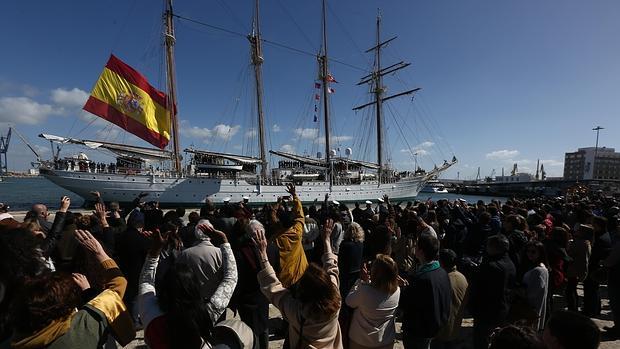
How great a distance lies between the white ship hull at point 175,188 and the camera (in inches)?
1062

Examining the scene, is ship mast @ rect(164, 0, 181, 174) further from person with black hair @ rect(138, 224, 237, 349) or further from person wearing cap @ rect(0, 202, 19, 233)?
person with black hair @ rect(138, 224, 237, 349)

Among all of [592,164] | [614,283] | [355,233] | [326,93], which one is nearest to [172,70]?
[326,93]

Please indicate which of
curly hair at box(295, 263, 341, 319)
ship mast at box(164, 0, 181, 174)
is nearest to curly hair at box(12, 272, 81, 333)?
curly hair at box(295, 263, 341, 319)

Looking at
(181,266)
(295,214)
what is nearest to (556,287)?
(295,214)

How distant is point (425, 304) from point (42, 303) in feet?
9.67

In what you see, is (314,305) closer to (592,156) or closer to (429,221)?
(429,221)

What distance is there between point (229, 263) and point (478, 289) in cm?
290

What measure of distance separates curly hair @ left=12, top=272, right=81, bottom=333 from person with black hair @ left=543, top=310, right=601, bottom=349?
2698 mm

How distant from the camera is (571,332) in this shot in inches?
63.9

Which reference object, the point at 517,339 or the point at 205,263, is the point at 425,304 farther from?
the point at 205,263

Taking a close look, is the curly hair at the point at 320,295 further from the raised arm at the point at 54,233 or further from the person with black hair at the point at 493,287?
the raised arm at the point at 54,233

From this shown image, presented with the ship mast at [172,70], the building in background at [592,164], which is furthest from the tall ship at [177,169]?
the building in background at [592,164]

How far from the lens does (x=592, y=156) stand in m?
115

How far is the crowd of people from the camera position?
1.64 meters
